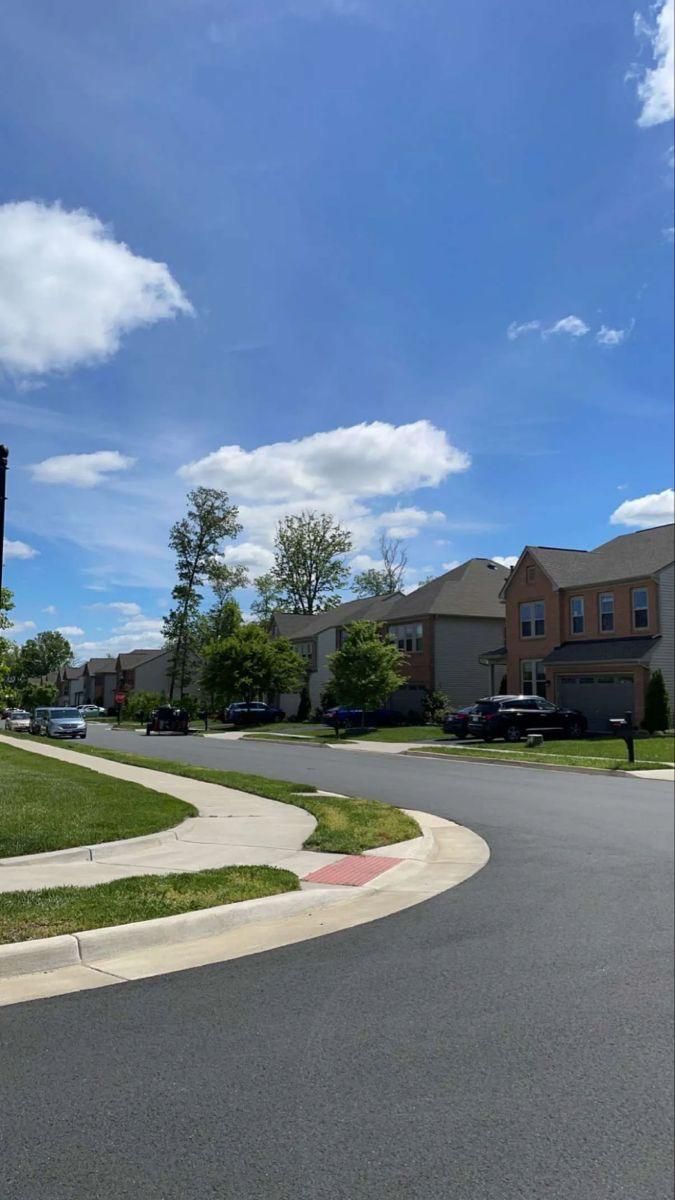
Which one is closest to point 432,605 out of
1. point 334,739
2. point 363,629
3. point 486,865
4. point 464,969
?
point 363,629

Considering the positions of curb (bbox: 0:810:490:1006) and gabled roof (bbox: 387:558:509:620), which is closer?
curb (bbox: 0:810:490:1006)

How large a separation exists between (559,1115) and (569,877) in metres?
4.90

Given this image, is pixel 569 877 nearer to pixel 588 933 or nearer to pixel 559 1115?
pixel 588 933

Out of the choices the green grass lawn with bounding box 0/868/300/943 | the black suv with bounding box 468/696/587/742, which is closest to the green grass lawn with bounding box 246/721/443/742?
the black suv with bounding box 468/696/587/742

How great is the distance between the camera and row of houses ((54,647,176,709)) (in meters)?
90.4

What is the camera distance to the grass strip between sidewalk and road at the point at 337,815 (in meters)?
10.0

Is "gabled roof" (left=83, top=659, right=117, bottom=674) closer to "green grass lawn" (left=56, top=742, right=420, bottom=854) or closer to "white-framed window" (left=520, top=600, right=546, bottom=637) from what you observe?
"white-framed window" (left=520, top=600, right=546, bottom=637)

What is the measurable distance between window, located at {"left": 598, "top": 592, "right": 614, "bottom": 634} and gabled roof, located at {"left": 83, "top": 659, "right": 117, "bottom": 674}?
7728 cm

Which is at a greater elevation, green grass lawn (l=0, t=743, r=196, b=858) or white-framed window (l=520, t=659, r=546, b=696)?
white-framed window (l=520, t=659, r=546, b=696)

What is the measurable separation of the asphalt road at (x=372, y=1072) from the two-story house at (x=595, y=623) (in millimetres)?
27192

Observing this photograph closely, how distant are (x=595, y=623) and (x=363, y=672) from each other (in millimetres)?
9919

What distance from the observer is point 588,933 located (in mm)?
6758

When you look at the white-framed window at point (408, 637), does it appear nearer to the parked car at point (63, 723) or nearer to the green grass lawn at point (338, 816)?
the parked car at point (63, 723)

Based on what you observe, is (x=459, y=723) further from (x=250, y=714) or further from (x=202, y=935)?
(x=202, y=935)
